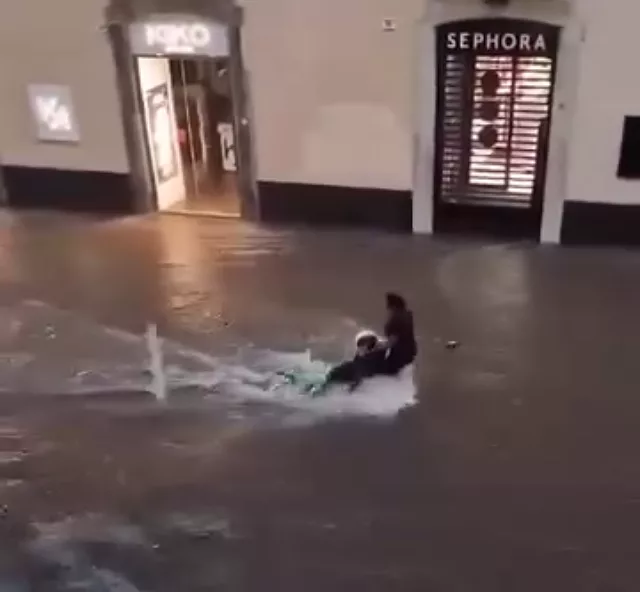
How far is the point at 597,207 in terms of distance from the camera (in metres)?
9.02

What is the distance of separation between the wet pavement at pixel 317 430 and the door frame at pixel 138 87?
878 millimetres

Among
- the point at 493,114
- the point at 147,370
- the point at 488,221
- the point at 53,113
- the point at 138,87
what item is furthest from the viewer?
the point at 53,113

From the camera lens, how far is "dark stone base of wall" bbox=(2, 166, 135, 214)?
10.2m

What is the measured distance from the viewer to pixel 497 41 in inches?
339

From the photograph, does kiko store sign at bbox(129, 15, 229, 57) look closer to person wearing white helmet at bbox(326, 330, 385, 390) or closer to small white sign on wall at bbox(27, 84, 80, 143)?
small white sign on wall at bbox(27, 84, 80, 143)

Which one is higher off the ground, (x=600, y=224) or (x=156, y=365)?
(x=600, y=224)

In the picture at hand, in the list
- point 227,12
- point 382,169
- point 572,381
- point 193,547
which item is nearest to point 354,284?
point 382,169

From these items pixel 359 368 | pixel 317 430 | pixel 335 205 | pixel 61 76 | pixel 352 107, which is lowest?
pixel 317 430

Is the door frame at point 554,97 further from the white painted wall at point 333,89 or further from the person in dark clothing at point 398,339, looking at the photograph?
the person in dark clothing at point 398,339

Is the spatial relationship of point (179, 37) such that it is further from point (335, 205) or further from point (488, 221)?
point (488, 221)

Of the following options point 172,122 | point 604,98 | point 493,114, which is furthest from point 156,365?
point 604,98

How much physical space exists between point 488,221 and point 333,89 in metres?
1.96

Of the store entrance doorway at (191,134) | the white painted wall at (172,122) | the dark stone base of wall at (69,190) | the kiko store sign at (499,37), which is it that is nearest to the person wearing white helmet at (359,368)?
the kiko store sign at (499,37)

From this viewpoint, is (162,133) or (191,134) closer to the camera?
(162,133)
